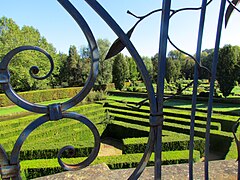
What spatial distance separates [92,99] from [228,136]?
1413 centimetres

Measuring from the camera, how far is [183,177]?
A: 1534 mm

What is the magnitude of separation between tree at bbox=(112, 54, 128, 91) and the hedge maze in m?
15.6

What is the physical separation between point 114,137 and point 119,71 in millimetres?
19354

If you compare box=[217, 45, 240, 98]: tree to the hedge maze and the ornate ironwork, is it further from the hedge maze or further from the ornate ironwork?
the ornate ironwork

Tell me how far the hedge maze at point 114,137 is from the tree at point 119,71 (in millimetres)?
15611

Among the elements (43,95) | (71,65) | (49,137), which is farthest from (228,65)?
(71,65)

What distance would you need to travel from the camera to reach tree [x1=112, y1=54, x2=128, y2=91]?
28.3 metres

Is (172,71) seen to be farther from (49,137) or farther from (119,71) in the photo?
(49,137)

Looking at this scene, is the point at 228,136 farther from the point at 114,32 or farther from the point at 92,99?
the point at 92,99

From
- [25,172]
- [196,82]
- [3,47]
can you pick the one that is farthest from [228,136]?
[3,47]

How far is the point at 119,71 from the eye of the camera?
1135 inches

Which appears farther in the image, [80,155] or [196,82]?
[80,155]

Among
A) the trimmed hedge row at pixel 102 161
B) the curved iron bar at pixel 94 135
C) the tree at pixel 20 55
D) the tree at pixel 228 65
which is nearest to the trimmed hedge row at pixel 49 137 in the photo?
the trimmed hedge row at pixel 102 161

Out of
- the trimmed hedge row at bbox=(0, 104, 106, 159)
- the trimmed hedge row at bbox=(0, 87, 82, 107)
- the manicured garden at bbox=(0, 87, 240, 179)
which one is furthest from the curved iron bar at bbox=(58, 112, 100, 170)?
the trimmed hedge row at bbox=(0, 87, 82, 107)
